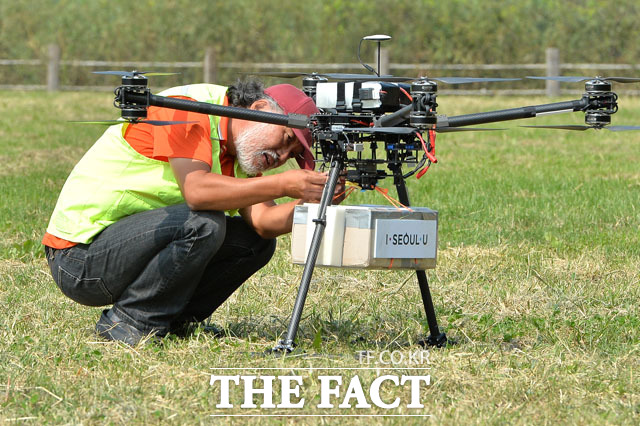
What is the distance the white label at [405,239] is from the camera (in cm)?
359

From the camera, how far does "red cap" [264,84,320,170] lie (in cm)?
389

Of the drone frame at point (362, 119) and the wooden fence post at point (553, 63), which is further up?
the wooden fence post at point (553, 63)

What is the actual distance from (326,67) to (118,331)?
54.1 feet

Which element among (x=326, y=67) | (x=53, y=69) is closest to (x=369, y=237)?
(x=326, y=67)

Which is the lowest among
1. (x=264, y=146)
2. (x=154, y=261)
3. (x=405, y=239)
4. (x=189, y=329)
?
(x=189, y=329)

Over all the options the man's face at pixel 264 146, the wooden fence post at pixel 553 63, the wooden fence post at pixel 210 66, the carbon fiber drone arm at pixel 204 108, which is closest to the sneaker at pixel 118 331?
the man's face at pixel 264 146

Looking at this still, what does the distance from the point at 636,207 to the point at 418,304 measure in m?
3.23

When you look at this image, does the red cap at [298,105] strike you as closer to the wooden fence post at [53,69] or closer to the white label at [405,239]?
the white label at [405,239]

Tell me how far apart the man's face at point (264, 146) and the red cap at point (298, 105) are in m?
0.05

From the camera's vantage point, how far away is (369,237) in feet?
11.7

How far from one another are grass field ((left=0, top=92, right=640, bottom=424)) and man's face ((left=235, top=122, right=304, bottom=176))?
748 mm

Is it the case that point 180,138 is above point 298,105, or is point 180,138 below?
below

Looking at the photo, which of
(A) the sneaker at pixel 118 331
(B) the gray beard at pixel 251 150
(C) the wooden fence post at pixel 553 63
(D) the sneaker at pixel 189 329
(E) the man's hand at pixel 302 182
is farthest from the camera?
(C) the wooden fence post at pixel 553 63

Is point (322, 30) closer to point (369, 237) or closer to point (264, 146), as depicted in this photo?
point (264, 146)
